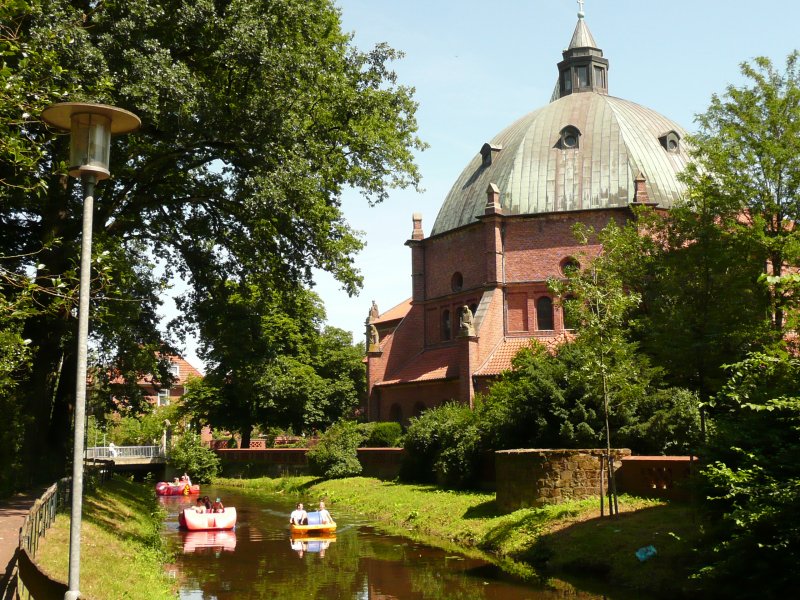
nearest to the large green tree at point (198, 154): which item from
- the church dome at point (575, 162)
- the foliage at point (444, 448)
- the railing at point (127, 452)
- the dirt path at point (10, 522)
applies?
the dirt path at point (10, 522)

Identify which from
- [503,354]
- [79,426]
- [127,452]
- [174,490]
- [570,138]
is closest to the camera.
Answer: [79,426]

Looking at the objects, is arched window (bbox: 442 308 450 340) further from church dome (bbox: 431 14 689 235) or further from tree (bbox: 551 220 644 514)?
tree (bbox: 551 220 644 514)

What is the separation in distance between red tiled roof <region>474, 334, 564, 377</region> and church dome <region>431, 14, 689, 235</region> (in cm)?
630

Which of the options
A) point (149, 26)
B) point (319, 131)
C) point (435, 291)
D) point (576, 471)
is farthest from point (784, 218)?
point (435, 291)

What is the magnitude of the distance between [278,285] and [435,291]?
22.8 m

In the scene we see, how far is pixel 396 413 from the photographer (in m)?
45.2

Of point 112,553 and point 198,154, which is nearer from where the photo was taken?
point 112,553

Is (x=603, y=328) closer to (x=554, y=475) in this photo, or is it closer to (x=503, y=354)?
(x=554, y=475)

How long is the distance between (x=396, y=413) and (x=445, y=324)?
5.54 meters

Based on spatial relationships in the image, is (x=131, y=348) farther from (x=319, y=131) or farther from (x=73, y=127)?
(x=73, y=127)

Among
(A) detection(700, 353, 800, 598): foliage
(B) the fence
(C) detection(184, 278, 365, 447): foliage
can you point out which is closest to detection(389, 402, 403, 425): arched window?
(C) detection(184, 278, 365, 447): foliage

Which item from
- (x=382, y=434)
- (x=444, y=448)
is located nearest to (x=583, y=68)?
(x=382, y=434)

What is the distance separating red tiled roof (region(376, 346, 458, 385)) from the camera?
41594 mm

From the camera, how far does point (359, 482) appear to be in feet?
123
